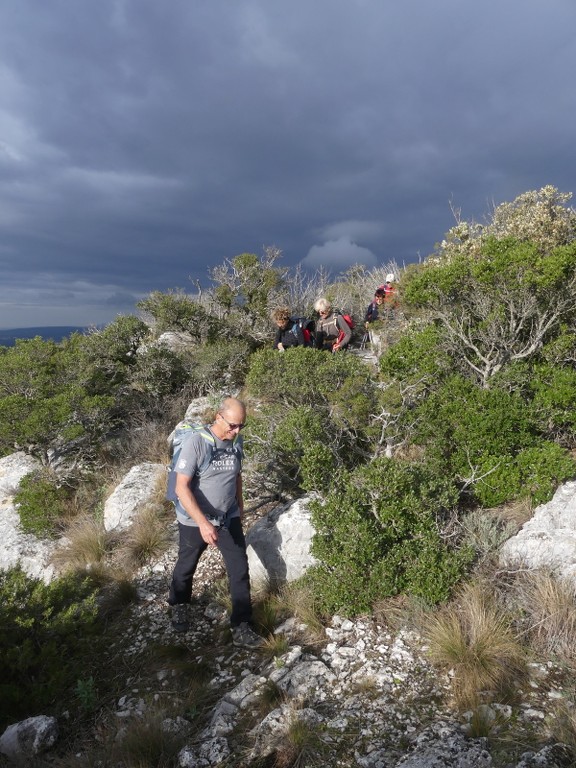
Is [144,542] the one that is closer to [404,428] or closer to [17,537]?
[17,537]

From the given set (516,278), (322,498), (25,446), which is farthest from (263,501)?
(25,446)

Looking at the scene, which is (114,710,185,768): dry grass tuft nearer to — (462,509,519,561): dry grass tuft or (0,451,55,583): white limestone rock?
(462,509,519,561): dry grass tuft

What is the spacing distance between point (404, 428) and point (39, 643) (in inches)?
166

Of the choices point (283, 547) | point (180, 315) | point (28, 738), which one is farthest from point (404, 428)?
point (180, 315)

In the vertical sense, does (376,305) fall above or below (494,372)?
above

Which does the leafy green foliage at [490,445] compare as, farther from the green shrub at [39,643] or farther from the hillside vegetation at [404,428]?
the green shrub at [39,643]

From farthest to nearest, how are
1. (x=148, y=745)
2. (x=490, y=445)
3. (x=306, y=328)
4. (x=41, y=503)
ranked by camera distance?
(x=306, y=328) → (x=41, y=503) → (x=490, y=445) → (x=148, y=745)

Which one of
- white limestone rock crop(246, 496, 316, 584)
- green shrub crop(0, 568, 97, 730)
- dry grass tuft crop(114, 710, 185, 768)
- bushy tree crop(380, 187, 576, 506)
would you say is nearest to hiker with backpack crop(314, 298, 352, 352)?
bushy tree crop(380, 187, 576, 506)

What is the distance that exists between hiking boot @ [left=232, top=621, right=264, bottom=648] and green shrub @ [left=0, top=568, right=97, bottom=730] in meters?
1.32

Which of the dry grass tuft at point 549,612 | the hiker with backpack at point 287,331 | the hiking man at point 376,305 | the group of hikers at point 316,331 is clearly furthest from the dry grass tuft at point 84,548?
the hiking man at point 376,305

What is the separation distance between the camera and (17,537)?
21.5ft

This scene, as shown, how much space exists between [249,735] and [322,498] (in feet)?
7.07

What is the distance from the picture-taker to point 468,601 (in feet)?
11.6

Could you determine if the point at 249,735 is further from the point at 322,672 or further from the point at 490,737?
the point at 490,737
